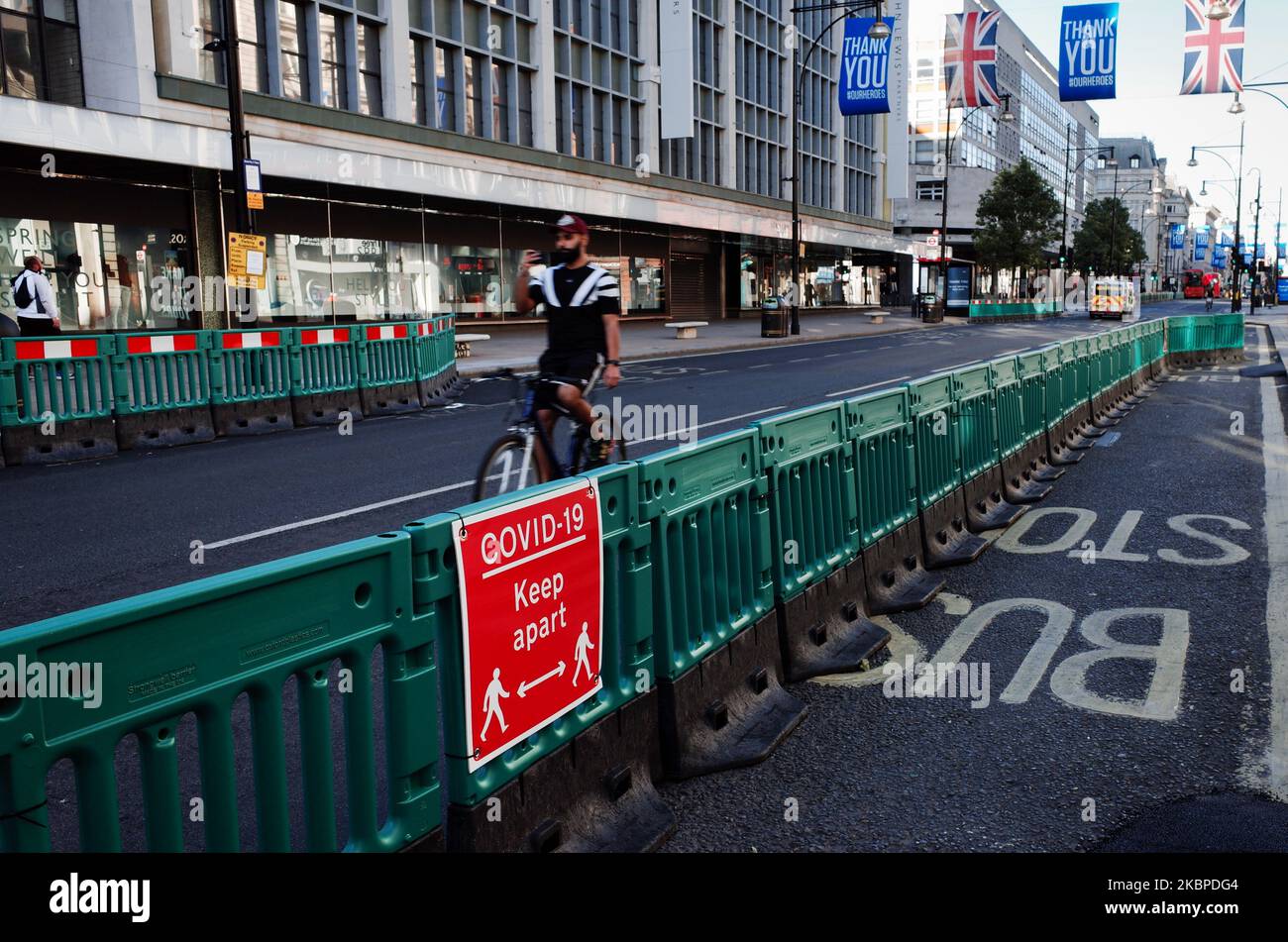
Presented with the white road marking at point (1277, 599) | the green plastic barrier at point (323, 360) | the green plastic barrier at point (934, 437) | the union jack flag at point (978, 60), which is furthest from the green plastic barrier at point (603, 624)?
the union jack flag at point (978, 60)

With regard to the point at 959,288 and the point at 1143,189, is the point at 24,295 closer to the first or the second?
the point at 959,288

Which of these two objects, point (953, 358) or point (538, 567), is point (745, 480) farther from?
point (953, 358)

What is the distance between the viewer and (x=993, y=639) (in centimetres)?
587

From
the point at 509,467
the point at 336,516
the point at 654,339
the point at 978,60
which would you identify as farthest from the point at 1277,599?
the point at 978,60

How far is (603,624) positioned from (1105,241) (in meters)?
117

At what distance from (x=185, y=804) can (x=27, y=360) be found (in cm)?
994

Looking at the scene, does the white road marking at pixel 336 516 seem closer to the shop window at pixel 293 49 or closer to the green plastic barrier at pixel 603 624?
the green plastic barrier at pixel 603 624

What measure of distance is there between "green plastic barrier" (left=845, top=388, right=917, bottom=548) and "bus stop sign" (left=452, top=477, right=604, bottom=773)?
280 centimetres

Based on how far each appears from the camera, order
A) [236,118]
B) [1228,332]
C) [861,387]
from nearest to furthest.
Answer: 1. [236,118]
2. [861,387]
3. [1228,332]

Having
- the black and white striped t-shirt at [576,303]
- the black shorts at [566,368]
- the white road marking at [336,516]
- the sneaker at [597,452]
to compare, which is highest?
the black and white striped t-shirt at [576,303]

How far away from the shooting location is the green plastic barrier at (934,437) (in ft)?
23.9

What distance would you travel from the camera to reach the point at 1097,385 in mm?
15258

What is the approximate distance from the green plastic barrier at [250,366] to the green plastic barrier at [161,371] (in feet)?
0.48
